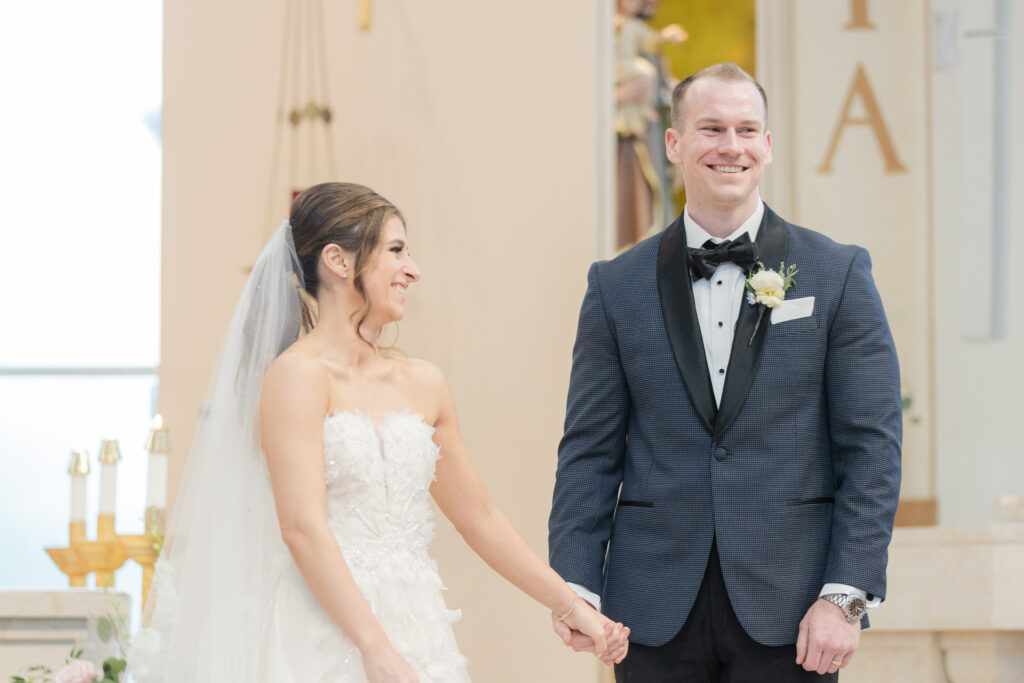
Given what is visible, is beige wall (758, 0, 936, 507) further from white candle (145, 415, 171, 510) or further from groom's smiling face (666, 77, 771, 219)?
white candle (145, 415, 171, 510)

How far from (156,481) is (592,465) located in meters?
1.68

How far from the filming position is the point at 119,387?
5266 millimetres

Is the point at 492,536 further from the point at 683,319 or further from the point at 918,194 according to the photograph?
the point at 918,194

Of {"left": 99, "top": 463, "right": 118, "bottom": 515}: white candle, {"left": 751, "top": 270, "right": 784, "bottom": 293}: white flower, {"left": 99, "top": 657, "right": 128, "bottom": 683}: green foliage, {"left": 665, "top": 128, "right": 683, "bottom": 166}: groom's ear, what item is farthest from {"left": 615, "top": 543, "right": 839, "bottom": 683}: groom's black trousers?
{"left": 99, "top": 463, "right": 118, "bottom": 515}: white candle

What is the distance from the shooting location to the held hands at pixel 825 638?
2.15 meters

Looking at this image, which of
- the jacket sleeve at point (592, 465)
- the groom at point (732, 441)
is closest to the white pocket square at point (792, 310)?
the groom at point (732, 441)

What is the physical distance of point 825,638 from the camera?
2152 mm

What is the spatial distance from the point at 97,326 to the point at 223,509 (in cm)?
323

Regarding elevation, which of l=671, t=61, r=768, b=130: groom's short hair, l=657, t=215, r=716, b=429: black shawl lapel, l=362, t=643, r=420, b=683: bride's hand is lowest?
l=362, t=643, r=420, b=683: bride's hand

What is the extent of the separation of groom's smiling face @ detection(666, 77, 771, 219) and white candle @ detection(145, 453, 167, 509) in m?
2.01

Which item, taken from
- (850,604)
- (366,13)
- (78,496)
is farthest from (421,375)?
(366,13)

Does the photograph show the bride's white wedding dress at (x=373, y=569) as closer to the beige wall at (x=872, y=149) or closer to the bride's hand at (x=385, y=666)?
the bride's hand at (x=385, y=666)

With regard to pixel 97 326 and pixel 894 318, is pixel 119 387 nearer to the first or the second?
pixel 97 326

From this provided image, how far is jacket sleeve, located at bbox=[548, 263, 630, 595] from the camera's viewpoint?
2467 millimetres
